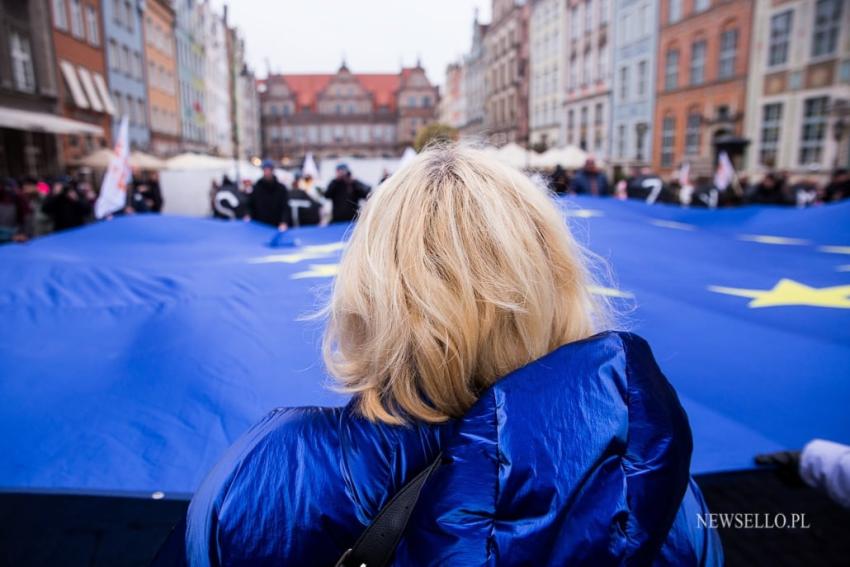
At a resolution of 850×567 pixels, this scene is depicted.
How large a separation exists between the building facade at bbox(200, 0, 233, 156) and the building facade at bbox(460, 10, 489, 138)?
2414 centimetres

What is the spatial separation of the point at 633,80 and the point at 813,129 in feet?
44.2

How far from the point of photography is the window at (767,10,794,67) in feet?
68.1

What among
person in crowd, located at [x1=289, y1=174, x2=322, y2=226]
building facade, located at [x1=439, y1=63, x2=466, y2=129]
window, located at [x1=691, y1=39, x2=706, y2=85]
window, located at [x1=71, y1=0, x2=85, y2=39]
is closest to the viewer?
person in crowd, located at [x1=289, y1=174, x2=322, y2=226]

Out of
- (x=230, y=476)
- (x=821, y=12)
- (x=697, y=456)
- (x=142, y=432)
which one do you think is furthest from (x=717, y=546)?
(x=821, y=12)

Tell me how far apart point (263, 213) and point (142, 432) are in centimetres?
625

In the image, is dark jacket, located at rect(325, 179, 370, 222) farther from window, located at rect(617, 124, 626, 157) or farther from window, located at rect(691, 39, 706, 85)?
window, located at rect(617, 124, 626, 157)

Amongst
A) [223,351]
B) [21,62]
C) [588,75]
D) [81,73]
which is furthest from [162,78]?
[223,351]

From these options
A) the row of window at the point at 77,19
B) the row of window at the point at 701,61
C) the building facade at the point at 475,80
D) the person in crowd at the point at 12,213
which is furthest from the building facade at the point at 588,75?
the person in crowd at the point at 12,213

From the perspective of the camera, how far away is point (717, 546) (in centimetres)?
99

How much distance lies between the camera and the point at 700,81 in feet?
86.0

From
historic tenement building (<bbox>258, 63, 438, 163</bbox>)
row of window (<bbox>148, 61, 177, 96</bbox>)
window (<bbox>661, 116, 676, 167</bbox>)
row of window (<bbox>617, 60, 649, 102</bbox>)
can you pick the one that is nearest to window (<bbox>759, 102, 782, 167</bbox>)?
window (<bbox>661, 116, 676, 167</bbox>)

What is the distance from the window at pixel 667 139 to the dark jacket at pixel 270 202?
970 inches

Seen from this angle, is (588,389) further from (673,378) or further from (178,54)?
(178,54)

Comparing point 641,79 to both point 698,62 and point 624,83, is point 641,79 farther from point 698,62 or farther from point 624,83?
point 698,62
